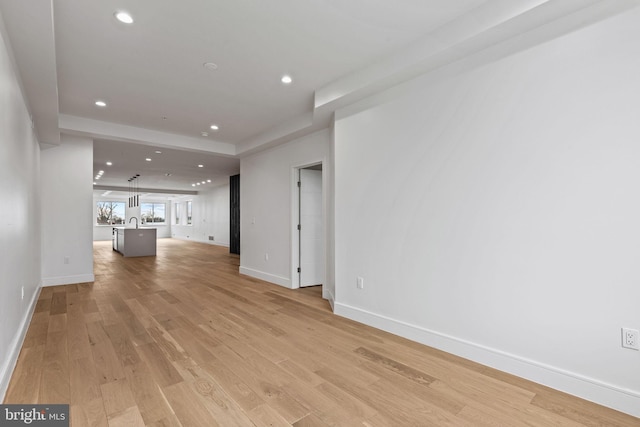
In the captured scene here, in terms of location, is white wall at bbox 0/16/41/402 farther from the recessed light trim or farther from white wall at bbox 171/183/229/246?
white wall at bbox 171/183/229/246

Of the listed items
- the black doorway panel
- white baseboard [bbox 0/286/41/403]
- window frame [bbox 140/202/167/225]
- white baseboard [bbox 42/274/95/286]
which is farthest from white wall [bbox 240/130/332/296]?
window frame [bbox 140/202/167/225]

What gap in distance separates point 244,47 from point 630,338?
347cm

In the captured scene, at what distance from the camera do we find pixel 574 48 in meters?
1.99

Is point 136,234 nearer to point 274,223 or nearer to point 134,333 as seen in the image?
point 274,223

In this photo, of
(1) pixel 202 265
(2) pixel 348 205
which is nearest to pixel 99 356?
(2) pixel 348 205

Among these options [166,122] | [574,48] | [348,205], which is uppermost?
[166,122]

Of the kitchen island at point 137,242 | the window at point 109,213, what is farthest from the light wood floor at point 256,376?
the window at point 109,213

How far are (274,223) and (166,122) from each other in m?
2.35

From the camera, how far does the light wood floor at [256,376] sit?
1760mm

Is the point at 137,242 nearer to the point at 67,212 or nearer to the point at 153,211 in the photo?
the point at 67,212

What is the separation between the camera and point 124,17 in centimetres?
226

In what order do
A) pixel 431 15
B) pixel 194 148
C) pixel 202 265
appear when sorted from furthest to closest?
pixel 202 265 < pixel 194 148 < pixel 431 15

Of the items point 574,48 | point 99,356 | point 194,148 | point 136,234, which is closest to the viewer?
point 574,48

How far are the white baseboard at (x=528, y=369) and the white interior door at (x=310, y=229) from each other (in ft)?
6.89
